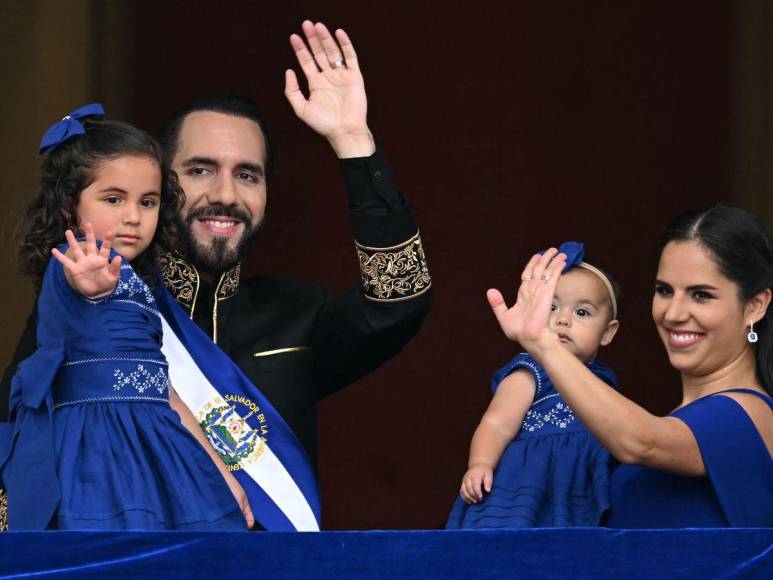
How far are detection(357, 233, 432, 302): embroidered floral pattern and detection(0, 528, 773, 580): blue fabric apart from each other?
0.91 metres

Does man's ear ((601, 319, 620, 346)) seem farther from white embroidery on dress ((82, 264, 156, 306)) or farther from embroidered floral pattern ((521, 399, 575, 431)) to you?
white embroidery on dress ((82, 264, 156, 306))

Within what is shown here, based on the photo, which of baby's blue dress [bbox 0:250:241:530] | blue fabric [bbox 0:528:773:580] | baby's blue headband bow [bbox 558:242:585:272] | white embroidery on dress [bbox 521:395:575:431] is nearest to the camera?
blue fabric [bbox 0:528:773:580]

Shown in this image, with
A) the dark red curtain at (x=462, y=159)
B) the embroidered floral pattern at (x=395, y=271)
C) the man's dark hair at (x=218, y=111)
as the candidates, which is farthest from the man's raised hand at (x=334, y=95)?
the dark red curtain at (x=462, y=159)

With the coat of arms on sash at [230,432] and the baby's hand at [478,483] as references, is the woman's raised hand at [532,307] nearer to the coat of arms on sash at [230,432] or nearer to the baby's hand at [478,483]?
the baby's hand at [478,483]

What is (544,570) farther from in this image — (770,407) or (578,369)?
(770,407)

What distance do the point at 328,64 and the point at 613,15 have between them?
147 centimetres

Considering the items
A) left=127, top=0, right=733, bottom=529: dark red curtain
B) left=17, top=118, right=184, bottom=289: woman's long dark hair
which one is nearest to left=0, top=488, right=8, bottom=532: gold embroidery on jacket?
left=17, top=118, right=184, bottom=289: woman's long dark hair

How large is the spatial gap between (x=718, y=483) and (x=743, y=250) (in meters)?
0.37

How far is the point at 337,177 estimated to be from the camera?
410cm

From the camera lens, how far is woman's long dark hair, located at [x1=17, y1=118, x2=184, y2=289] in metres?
2.32

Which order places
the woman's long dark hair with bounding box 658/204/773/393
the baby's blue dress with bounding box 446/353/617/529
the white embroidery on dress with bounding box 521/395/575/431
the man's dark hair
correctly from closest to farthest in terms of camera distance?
the woman's long dark hair with bounding box 658/204/773/393 → the baby's blue dress with bounding box 446/353/617/529 → the white embroidery on dress with bounding box 521/395/575/431 → the man's dark hair

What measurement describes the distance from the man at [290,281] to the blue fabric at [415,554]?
767 millimetres

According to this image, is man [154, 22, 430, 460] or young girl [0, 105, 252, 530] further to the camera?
man [154, 22, 430, 460]

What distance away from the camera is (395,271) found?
2.65 meters
